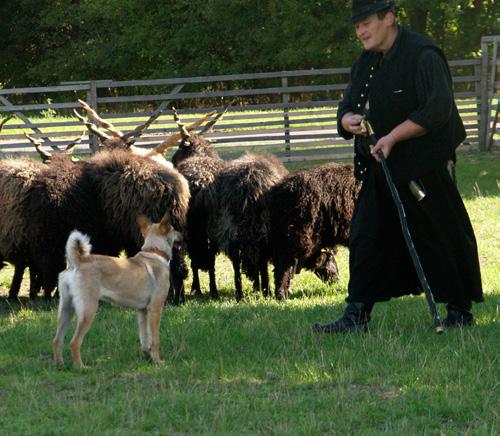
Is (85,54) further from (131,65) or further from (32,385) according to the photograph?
(32,385)

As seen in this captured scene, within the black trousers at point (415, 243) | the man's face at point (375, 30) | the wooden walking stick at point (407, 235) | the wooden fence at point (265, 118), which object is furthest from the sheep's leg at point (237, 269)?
the wooden fence at point (265, 118)

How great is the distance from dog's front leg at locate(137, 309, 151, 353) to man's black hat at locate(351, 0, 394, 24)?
2.54 metres

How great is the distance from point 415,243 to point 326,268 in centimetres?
340

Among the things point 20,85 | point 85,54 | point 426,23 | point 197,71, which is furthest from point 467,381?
point 20,85

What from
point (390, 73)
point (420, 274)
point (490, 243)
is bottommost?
point (490, 243)

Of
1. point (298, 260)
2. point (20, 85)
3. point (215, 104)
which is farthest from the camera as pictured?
point (20, 85)

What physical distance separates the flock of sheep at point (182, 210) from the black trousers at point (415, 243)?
2.34 metres

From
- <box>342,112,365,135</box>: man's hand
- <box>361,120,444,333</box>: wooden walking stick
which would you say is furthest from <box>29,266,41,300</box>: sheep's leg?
<box>361,120,444,333</box>: wooden walking stick

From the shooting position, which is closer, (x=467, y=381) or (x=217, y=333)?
(x=467, y=381)

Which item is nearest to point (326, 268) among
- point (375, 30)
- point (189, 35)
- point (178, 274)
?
point (178, 274)

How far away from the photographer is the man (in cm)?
705

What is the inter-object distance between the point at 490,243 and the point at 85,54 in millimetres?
28052

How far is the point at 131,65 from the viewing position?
38.8 meters

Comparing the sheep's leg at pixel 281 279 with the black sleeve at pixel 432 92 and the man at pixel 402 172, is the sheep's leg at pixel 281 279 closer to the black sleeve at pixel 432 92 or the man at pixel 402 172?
the man at pixel 402 172
